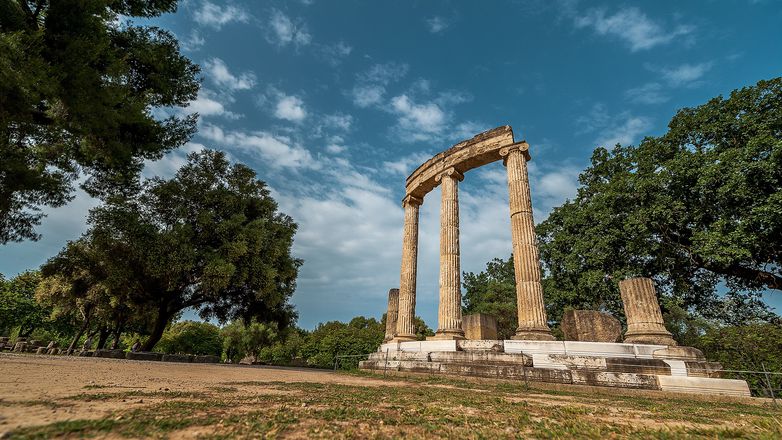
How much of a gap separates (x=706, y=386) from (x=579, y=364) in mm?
2897

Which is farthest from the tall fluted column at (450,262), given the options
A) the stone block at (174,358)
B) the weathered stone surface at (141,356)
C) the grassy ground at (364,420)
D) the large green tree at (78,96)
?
the weathered stone surface at (141,356)

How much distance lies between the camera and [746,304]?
17438 millimetres

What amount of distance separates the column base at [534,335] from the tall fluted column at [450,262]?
2623mm

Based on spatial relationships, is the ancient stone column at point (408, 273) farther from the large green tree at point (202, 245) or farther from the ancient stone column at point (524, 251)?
the large green tree at point (202, 245)

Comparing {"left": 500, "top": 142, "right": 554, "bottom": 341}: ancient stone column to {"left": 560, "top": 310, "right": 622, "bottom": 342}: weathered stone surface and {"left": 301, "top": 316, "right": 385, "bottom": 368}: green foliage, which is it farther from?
{"left": 301, "top": 316, "right": 385, "bottom": 368}: green foliage

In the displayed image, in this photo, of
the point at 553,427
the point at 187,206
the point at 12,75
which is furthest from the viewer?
the point at 187,206

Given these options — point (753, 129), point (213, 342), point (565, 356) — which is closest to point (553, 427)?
point (565, 356)

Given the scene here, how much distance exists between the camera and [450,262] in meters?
Answer: 16.1

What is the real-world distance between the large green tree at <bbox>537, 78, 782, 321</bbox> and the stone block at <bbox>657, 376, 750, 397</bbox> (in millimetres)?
7785

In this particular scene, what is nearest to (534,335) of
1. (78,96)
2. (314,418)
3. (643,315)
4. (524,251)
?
(524,251)

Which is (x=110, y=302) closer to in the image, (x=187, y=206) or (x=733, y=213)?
(x=187, y=206)

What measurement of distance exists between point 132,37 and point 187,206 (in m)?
9.51

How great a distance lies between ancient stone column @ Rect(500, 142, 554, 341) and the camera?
41.8 ft

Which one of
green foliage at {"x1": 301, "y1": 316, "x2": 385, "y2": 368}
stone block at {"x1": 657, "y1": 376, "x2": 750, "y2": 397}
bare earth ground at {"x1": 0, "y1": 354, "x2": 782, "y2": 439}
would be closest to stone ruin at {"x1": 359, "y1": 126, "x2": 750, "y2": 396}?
stone block at {"x1": 657, "y1": 376, "x2": 750, "y2": 397}
